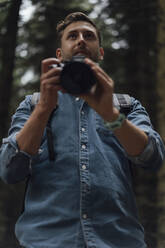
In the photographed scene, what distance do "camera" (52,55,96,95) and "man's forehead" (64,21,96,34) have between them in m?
0.92

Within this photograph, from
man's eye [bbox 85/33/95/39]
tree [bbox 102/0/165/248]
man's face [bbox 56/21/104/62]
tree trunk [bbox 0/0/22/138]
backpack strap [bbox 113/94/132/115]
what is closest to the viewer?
backpack strap [bbox 113/94/132/115]

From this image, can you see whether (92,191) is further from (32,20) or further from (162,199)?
(32,20)

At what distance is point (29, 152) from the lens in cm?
245

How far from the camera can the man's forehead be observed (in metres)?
3.09

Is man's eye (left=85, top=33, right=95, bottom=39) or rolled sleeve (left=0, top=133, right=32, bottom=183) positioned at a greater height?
man's eye (left=85, top=33, right=95, bottom=39)

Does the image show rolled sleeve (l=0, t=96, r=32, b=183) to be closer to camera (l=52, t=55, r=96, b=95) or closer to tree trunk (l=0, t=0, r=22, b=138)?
camera (l=52, t=55, r=96, b=95)

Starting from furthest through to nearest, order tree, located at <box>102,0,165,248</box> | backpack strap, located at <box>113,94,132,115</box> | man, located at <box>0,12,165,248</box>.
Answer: tree, located at <box>102,0,165,248</box> → backpack strap, located at <box>113,94,132,115</box> → man, located at <box>0,12,165,248</box>

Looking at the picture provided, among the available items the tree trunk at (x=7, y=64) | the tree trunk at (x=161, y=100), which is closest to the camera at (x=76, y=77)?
the tree trunk at (x=161, y=100)

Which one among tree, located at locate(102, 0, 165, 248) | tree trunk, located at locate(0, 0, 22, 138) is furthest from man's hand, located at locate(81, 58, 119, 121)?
tree trunk, located at locate(0, 0, 22, 138)

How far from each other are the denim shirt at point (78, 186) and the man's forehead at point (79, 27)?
2.48 feet

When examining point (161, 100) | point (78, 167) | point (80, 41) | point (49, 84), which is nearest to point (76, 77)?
point (49, 84)

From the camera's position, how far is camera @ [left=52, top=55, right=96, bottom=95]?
86.5 inches

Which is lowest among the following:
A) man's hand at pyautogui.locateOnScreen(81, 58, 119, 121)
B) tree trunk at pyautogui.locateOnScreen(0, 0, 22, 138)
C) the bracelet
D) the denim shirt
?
the denim shirt

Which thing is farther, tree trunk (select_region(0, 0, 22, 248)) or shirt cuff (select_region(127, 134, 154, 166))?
tree trunk (select_region(0, 0, 22, 248))
